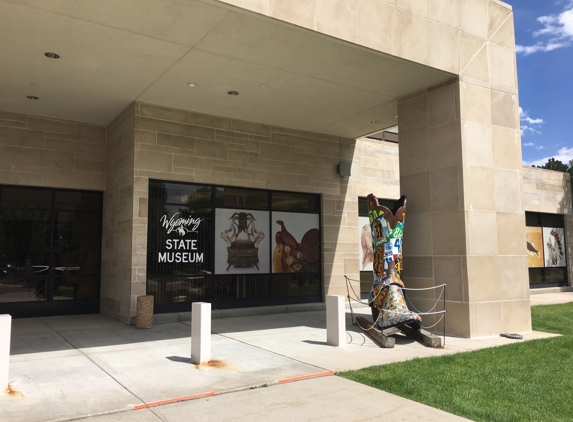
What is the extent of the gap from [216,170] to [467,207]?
6548mm

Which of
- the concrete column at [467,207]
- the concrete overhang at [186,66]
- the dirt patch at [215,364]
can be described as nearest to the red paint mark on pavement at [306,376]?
the dirt patch at [215,364]

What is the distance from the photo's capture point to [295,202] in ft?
48.9

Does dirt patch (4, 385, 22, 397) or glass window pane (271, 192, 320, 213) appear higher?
glass window pane (271, 192, 320, 213)

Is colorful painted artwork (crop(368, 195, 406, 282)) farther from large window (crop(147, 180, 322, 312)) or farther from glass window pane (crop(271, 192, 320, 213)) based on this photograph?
glass window pane (crop(271, 192, 320, 213))

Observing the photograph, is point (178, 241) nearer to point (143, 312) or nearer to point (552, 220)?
point (143, 312)

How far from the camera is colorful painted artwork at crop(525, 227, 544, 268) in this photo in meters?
21.1

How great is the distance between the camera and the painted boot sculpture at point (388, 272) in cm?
923

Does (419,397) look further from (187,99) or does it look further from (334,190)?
(334,190)

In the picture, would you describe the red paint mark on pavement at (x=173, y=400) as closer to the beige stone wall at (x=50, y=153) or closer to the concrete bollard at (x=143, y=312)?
the concrete bollard at (x=143, y=312)

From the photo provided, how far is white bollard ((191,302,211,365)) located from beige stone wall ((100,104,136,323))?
4.36 metres

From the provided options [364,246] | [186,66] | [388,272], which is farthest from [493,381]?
[364,246]

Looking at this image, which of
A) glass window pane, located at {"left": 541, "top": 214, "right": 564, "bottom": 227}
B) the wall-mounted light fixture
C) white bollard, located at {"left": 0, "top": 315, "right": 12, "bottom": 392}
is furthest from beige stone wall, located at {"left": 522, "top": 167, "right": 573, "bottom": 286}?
white bollard, located at {"left": 0, "top": 315, "right": 12, "bottom": 392}

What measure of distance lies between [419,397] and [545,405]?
55.9 inches

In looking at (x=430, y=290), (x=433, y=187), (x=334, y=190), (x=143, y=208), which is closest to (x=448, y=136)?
(x=433, y=187)
